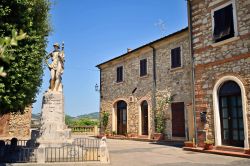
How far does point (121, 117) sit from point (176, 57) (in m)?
7.31

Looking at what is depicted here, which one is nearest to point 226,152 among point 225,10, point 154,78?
point 225,10

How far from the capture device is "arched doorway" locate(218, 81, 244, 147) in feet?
37.3

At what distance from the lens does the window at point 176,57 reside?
17.1 meters

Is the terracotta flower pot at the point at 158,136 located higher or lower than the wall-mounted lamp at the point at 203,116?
lower

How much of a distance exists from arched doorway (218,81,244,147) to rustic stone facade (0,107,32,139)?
48.7 ft

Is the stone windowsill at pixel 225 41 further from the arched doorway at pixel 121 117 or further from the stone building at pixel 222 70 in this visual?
the arched doorway at pixel 121 117

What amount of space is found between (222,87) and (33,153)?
8.17m

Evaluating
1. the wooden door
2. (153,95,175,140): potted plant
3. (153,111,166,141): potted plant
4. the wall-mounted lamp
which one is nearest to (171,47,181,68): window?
(153,95,175,140): potted plant

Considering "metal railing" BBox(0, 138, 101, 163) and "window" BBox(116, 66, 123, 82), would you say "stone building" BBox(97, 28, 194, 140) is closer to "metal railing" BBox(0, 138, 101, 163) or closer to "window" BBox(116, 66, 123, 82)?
"window" BBox(116, 66, 123, 82)

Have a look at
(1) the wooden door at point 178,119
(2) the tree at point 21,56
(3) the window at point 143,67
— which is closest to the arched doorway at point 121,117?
(3) the window at point 143,67

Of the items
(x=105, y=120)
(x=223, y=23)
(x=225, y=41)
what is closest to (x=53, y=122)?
(x=225, y=41)

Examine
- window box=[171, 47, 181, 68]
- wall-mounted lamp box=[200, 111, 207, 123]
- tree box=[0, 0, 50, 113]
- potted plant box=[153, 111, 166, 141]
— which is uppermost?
window box=[171, 47, 181, 68]

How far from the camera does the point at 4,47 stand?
266cm

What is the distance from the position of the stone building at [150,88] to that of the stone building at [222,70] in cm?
224
